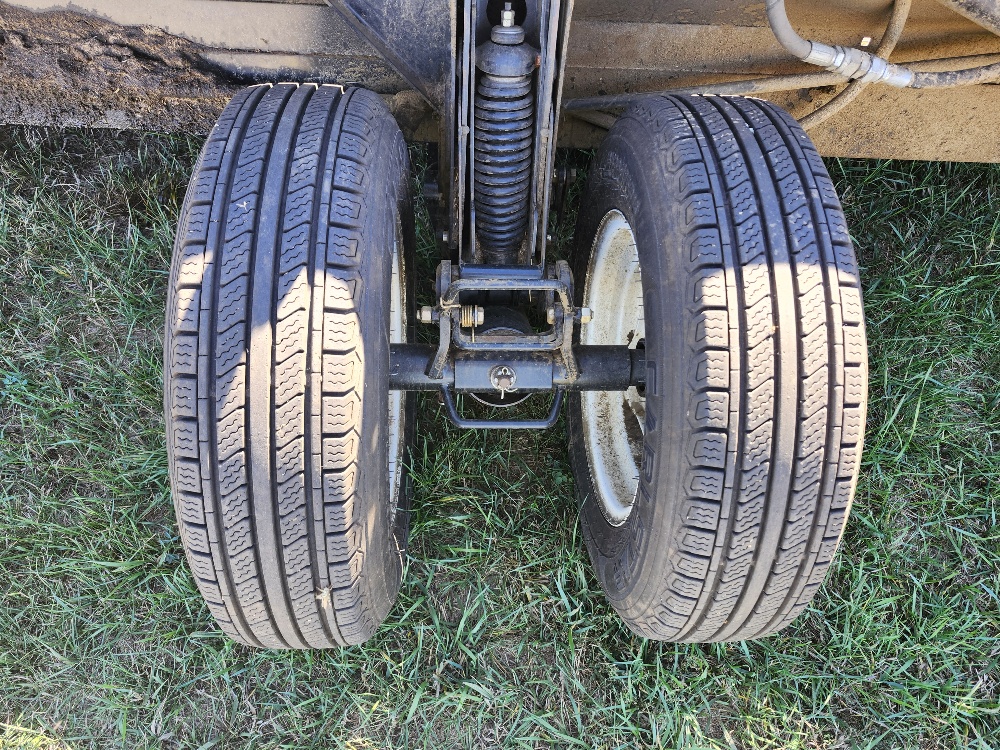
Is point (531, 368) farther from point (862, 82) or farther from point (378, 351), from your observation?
point (862, 82)

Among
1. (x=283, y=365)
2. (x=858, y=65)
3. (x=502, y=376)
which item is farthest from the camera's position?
(x=858, y=65)

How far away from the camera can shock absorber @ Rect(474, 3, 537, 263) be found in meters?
1.87

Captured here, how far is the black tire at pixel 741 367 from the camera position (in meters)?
1.75

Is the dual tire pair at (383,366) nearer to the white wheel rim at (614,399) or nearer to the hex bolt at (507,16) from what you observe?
the hex bolt at (507,16)

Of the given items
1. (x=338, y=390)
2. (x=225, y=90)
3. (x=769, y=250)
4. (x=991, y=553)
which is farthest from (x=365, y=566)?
(x=991, y=553)

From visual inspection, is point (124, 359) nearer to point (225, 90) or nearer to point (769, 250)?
point (225, 90)

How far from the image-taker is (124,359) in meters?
3.05

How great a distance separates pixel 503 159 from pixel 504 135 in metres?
0.07

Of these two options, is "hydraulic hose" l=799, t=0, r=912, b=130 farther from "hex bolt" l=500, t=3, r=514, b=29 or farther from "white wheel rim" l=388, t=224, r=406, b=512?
"white wheel rim" l=388, t=224, r=406, b=512

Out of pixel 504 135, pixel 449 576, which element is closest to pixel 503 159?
pixel 504 135

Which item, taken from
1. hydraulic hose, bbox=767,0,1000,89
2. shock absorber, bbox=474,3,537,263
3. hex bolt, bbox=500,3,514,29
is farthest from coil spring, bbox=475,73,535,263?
hydraulic hose, bbox=767,0,1000,89

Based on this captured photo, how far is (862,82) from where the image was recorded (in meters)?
2.40

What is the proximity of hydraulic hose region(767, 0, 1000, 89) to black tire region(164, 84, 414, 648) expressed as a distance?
1145 mm

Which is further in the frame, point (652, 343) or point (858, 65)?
point (858, 65)
